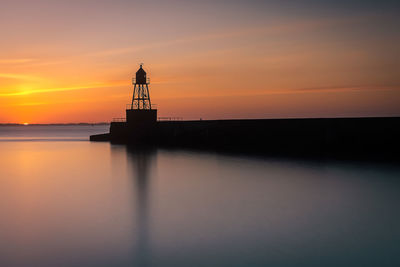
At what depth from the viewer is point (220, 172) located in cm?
1791

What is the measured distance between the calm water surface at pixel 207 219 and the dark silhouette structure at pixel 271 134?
5517 millimetres

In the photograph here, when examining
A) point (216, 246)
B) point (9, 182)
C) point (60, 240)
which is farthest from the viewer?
point (9, 182)

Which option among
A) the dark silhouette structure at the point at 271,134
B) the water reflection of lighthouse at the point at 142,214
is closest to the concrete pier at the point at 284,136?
the dark silhouette structure at the point at 271,134

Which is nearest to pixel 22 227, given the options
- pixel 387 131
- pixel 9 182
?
pixel 9 182

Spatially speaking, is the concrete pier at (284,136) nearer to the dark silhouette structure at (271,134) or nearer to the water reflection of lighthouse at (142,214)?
the dark silhouette structure at (271,134)

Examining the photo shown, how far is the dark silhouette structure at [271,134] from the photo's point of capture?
23031 mm

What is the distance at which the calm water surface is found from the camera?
6.60m

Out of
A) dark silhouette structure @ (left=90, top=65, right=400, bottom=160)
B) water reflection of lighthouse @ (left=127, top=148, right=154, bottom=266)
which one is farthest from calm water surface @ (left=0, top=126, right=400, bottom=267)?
dark silhouette structure @ (left=90, top=65, right=400, bottom=160)

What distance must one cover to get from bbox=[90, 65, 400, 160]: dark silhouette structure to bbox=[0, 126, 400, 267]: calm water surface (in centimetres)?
552

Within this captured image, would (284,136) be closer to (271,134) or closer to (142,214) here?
(271,134)

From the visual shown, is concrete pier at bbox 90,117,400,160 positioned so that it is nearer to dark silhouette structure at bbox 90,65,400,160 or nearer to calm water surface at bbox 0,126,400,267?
dark silhouette structure at bbox 90,65,400,160

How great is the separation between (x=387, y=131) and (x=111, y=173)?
17.1 meters

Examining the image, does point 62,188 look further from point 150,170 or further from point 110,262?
point 110,262

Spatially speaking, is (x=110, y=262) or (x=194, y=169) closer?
(x=110, y=262)
